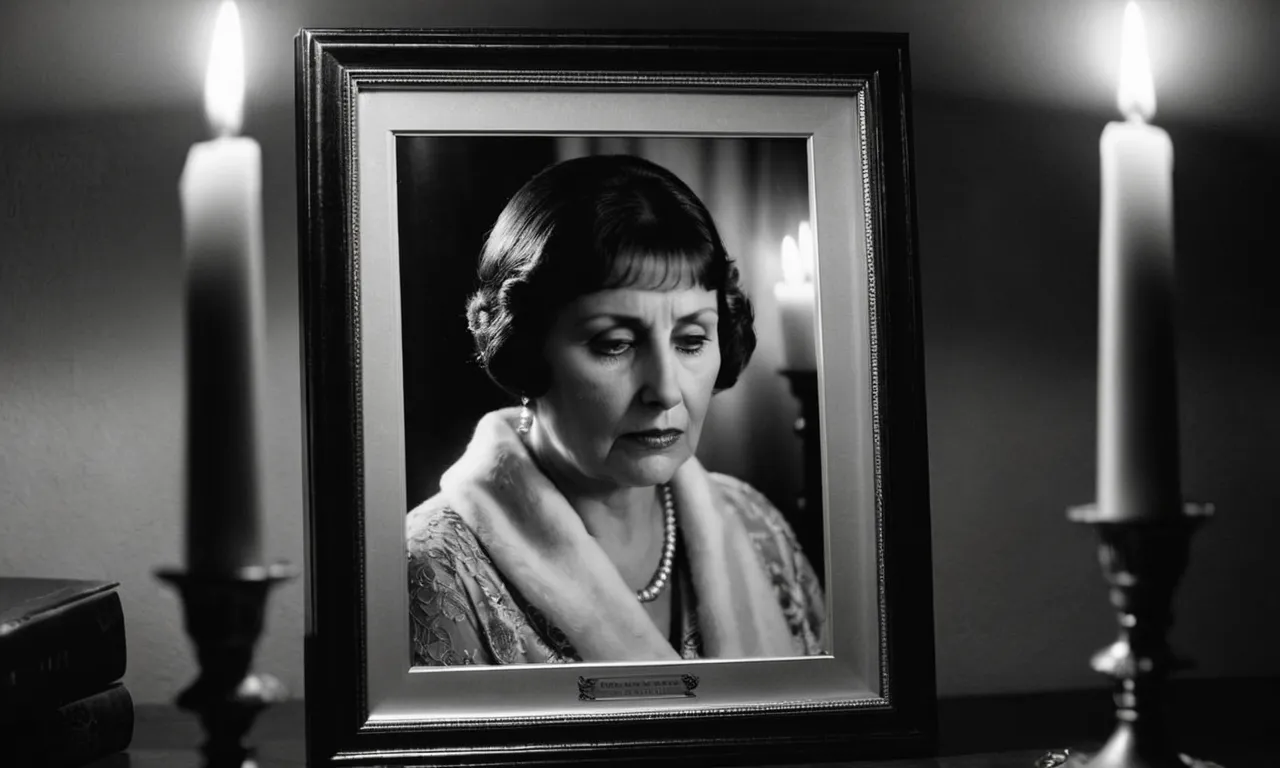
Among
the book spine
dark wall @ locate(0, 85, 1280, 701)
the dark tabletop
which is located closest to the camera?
the book spine

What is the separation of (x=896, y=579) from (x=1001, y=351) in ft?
0.94

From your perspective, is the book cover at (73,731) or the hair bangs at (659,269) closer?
the book cover at (73,731)

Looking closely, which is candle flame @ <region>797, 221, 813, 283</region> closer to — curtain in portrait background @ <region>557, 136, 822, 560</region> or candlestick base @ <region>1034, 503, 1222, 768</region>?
curtain in portrait background @ <region>557, 136, 822, 560</region>

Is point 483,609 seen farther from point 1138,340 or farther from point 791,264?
point 1138,340

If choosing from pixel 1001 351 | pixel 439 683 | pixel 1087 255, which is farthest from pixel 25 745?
pixel 1087 255

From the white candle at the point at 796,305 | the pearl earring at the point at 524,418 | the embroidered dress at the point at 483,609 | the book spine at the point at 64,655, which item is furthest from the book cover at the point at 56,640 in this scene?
the white candle at the point at 796,305

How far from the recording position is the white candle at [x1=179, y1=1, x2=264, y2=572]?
0.56 m

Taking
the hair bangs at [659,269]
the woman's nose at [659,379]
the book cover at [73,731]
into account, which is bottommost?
the book cover at [73,731]

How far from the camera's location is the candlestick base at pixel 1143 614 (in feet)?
1.99

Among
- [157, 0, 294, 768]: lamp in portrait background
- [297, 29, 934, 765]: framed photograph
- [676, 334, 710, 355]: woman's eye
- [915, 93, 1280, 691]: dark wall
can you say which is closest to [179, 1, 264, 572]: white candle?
[157, 0, 294, 768]: lamp in portrait background

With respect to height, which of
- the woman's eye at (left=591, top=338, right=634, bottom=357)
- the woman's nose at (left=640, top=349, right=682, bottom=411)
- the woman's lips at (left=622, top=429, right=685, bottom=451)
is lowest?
the woman's lips at (left=622, top=429, right=685, bottom=451)

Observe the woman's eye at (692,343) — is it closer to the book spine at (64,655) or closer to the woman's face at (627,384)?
the woman's face at (627,384)

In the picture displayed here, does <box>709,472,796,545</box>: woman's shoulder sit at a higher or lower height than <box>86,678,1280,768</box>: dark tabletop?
higher

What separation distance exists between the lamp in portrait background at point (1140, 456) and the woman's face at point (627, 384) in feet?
1.22
